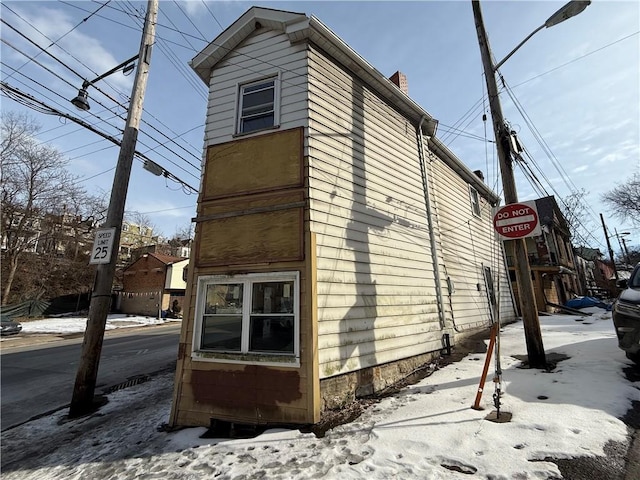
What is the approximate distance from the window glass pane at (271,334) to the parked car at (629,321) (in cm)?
547

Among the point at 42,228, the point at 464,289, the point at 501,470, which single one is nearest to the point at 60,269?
the point at 42,228

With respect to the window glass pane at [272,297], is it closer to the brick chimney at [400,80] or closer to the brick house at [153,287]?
the brick chimney at [400,80]

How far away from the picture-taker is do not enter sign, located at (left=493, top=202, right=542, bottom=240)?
17.3 feet

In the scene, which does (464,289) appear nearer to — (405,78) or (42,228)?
(405,78)

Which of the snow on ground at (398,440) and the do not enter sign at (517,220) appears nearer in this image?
the snow on ground at (398,440)

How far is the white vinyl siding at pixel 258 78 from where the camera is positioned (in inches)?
242

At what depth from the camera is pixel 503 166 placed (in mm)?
6719

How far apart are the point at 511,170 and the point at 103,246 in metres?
8.99

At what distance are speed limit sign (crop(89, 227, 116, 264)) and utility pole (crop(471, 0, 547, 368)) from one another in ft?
27.9

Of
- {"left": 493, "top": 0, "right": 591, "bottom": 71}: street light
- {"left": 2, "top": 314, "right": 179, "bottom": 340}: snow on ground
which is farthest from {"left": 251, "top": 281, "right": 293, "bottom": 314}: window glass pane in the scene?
{"left": 2, "top": 314, "right": 179, "bottom": 340}: snow on ground

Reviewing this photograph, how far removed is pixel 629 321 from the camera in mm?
5082

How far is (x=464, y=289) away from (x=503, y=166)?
506 centimetres

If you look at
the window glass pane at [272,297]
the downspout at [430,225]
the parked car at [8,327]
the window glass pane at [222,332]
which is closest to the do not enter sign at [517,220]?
the downspout at [430,225]

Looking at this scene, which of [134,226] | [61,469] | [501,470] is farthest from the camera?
[134,226]
